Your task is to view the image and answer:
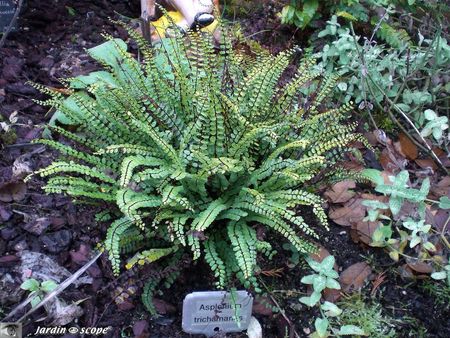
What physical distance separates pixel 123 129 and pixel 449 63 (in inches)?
81.6

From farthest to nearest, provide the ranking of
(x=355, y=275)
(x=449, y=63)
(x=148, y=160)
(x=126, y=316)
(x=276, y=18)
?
(x=276, y=18), (x=449, y=63), (x=355, y=275), (x=126, y=316), (x=148, y=160)

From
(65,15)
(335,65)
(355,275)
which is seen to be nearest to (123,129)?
(355,275)

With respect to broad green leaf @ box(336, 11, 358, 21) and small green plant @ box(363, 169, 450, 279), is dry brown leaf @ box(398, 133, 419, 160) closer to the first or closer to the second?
small green plant @ box(363, 169, 450, 279)

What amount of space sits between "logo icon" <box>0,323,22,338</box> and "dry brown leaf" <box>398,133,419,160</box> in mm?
2234

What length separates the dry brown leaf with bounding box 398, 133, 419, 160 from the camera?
337 cm

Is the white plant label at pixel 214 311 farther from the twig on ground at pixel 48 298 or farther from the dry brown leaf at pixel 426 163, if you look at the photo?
the dry brown leaf at pixel 426 163

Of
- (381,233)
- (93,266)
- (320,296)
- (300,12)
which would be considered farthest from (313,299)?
(300,12)

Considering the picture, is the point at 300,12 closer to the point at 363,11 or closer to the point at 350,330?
the point at 363,11

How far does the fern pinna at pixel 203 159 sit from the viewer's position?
2.22 m

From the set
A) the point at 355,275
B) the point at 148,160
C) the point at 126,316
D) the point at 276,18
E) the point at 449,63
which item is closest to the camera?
the point at 148,160

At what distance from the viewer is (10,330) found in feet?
7.29

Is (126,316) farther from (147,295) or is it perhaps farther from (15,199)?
(15,199)

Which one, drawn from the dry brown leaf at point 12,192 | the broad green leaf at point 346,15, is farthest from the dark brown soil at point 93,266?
the broad green leaf at point 346,15

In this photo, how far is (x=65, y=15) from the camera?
158 inches
